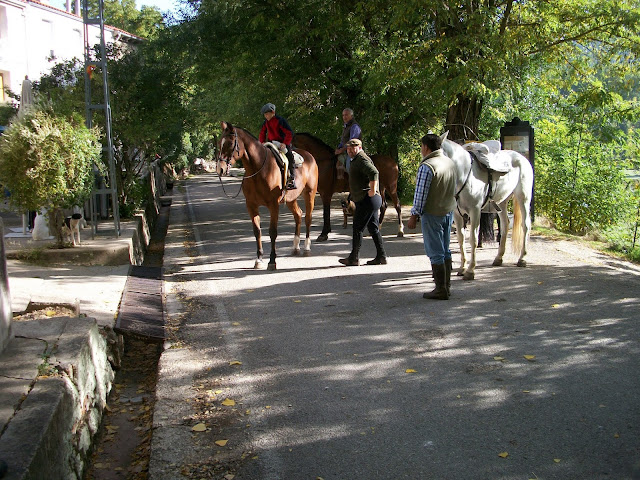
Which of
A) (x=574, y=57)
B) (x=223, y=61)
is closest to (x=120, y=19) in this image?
(x=223, y=61)

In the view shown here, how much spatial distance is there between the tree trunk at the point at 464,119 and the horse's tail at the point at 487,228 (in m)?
2.27

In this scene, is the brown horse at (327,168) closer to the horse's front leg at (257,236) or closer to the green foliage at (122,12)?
the horse's front leg at (257,236)

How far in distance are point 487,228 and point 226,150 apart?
5.59 meters

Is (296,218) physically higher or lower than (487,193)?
lower

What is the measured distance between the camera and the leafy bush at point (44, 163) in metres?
10.4

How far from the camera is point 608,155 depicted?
16.7 metres

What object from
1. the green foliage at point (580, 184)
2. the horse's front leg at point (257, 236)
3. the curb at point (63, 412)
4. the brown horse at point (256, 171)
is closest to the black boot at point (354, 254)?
the brown horse at point (256, 171)

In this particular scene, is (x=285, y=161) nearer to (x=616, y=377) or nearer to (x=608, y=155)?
(x=616, y=377)

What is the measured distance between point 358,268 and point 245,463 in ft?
21.7

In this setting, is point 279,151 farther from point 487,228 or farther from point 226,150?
point 487,228

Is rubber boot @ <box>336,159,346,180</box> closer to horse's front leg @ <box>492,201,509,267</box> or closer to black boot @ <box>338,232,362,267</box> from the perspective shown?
black boot @ <box>338,232,362,267</box>

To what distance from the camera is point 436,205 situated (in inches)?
331

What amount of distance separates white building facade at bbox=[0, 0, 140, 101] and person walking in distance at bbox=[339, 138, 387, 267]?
28.6m

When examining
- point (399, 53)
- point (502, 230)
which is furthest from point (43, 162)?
point (399, 53)
